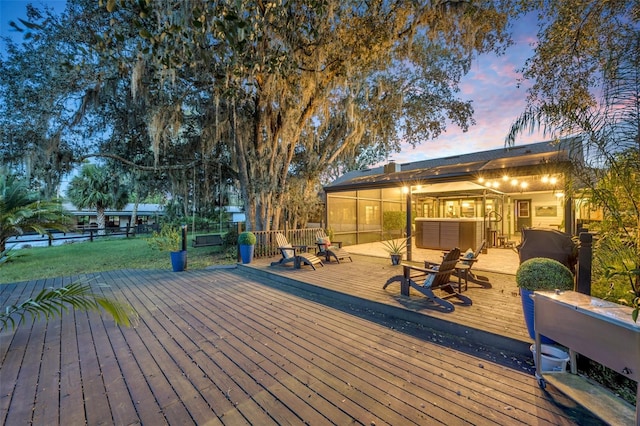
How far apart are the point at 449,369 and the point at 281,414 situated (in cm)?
149

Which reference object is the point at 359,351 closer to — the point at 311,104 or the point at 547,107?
the point at 547,107

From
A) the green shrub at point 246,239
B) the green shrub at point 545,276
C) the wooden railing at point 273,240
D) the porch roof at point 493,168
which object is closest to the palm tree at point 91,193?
the wooden railing at point 273,240

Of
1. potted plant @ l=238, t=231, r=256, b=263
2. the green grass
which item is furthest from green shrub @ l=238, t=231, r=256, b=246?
the green grass

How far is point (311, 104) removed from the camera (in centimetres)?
749

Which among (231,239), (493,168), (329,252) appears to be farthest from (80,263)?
(493,168)

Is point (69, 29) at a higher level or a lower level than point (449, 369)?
higher

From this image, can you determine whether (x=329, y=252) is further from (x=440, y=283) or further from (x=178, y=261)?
(x=178, y=261)

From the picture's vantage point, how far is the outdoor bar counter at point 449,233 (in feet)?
27.5

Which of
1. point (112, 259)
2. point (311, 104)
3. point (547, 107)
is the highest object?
point (311, 104)

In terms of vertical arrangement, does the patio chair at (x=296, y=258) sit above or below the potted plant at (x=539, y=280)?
below

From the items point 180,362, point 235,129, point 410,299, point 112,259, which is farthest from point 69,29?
point 410,299

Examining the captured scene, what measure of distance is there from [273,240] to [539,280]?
659 centimetres

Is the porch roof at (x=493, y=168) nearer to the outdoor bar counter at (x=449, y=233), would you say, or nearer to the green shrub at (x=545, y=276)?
the green shrub at (x=545, y=276)

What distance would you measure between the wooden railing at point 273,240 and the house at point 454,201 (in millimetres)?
918
